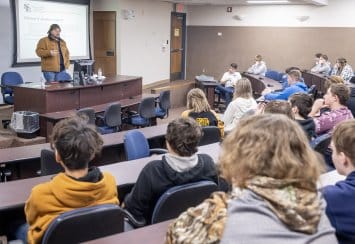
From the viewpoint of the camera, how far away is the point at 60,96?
6.00 meters

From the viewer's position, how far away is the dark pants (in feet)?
31.4

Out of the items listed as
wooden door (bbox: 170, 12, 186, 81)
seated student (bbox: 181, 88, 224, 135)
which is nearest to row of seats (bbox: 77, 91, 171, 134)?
seated student (bbox: 181, 88, 224, 135)

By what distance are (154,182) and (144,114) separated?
4069 mm

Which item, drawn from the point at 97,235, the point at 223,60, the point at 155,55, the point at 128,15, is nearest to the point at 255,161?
the point at 97,235

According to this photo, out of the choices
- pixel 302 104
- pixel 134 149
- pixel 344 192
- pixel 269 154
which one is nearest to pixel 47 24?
pixel 134 149

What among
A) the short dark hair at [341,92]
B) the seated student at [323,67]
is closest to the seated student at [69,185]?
the short dark hair at [341,92]

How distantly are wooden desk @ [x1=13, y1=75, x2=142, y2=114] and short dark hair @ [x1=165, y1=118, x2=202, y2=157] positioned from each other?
3.69 metres

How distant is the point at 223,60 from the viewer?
535 inches

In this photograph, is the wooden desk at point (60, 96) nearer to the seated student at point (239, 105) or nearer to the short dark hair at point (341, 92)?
the seated student at point (239, 105)

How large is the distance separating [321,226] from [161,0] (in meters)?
11.1

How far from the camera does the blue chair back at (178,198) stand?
2217 mm

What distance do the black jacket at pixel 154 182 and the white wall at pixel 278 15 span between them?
10599 millimetres

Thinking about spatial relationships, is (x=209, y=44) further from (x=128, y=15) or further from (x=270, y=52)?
(x=128, y=15)

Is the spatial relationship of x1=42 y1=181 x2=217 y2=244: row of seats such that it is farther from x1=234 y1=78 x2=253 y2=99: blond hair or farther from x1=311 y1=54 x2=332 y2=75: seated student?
x1=311 y1=54 x2=332 y2=75: seated student
